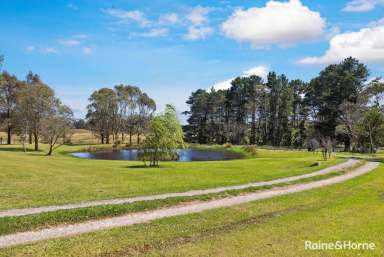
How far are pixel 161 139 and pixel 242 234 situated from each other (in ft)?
78.1

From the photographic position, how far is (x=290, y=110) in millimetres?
98938

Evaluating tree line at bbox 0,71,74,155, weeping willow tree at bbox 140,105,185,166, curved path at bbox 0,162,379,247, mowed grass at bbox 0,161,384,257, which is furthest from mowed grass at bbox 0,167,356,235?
tree line at bbox 0,71,74,155

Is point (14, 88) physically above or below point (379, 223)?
above

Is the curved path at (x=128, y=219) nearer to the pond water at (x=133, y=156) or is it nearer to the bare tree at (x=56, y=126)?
the pond water at (x=133, y=156)

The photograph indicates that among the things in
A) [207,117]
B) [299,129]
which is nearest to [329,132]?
[299,129]

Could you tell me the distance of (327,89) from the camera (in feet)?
264

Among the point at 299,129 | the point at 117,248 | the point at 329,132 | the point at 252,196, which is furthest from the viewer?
the point at 299,129

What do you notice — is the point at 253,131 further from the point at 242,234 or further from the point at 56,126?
the point at 242,234

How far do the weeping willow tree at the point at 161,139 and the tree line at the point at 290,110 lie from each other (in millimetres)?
37444

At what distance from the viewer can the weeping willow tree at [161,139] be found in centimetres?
3394

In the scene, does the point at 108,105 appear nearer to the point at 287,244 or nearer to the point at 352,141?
the point at 352,141

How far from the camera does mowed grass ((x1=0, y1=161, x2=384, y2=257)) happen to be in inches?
355

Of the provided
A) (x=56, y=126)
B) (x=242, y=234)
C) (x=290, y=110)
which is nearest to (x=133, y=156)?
(x=56, y=126)

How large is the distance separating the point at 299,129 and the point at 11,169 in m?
80.8
